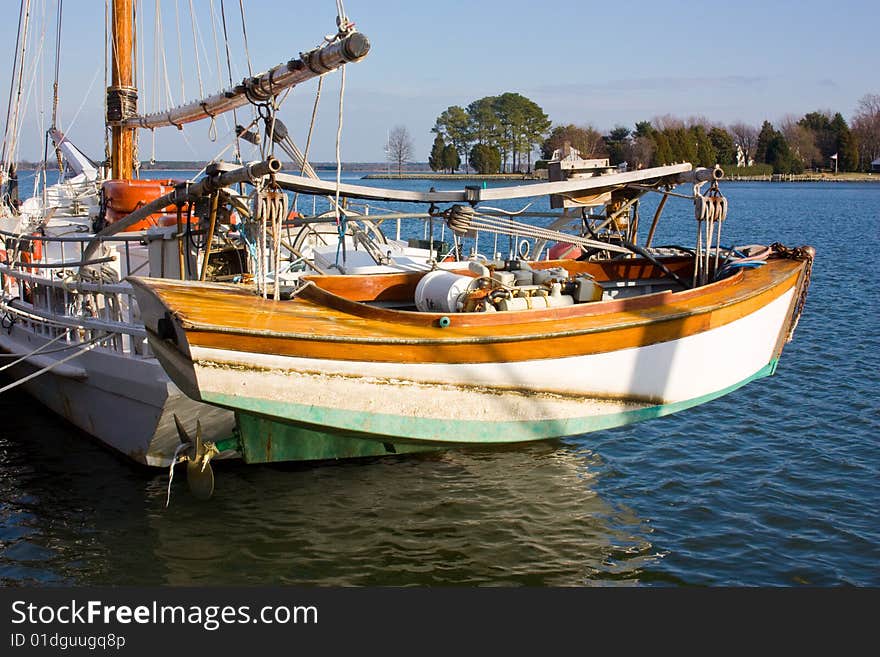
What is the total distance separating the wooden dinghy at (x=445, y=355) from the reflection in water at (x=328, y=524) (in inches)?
32.7

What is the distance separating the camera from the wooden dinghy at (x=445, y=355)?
7.28m

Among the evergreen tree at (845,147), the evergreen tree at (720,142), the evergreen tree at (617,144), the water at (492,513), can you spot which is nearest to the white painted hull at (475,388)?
the water at (492,513)

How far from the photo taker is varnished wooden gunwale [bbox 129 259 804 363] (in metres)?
7.23

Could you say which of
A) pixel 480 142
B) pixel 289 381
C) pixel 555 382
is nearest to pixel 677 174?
pixel 555 382

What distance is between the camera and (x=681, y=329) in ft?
29.9

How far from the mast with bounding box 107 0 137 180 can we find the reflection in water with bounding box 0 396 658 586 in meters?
6.19

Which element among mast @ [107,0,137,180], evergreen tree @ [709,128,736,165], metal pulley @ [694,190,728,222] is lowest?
metal pulley @ [694,190,728,222]

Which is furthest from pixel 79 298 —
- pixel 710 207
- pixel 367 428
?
pixel 710 207

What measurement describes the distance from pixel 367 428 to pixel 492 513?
282cm

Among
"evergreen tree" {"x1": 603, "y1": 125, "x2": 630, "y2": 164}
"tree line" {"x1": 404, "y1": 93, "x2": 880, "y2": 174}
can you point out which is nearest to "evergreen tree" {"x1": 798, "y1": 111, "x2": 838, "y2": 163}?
"tree line" {"x1": 404, "y1": 93, "x2": 880, "y2": 174}

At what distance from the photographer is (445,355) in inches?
308

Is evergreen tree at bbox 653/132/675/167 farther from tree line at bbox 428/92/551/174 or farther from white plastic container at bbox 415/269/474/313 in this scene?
white plastic container at bbox 415/269/474/313

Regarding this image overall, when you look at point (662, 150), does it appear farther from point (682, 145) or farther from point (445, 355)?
point (445, 355)

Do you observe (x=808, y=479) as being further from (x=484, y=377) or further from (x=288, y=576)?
(x=288, y=576)
